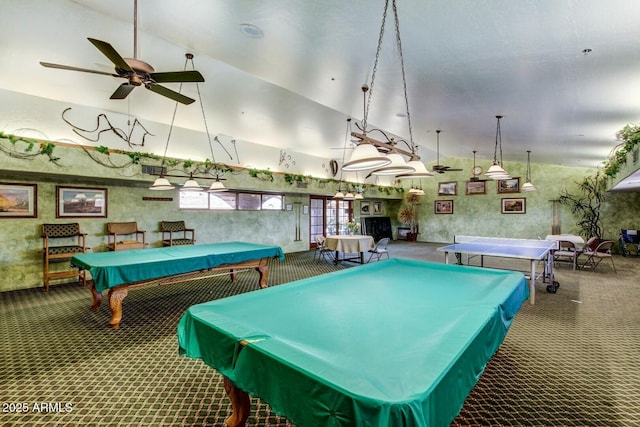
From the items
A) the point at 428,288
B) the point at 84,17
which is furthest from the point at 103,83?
the point at 428,288

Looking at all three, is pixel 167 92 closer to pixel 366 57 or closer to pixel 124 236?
pixel 366 57

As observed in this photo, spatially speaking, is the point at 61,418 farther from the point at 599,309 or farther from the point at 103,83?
the point at 599,309

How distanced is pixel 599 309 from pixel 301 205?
821 centimetres

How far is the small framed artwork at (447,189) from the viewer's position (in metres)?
12.9

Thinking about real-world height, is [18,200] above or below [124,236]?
above

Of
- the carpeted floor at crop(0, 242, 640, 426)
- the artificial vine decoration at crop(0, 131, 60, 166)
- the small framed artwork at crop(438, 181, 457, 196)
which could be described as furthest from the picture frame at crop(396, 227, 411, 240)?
the artificial vine decoration at crop(0, 131, 60, 166)

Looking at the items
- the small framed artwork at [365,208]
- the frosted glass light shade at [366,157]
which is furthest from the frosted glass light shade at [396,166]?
the small framed artwork at [365,208]

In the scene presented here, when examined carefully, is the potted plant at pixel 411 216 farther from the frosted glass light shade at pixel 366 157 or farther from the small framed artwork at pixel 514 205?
the frosted glass light shade at pixel 366 157

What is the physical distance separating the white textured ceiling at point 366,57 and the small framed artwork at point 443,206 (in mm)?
6819

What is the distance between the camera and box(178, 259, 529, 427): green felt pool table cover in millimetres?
1040

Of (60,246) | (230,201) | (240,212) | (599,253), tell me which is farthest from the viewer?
(240,212)

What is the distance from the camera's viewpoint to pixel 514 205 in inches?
453

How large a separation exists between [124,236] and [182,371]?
5363 mm

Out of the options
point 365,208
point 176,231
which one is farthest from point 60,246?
point 365,208
